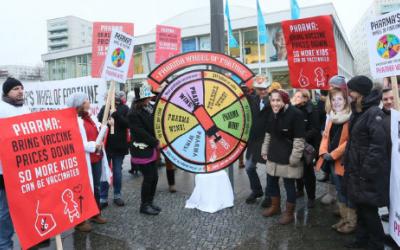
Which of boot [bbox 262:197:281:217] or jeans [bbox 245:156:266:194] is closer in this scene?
boot [bbox 262:197:281:217]

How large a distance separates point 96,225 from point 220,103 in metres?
2.42

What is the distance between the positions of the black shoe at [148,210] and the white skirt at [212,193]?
0.53 m

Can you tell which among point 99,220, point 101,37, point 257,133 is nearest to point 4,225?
point 99,220

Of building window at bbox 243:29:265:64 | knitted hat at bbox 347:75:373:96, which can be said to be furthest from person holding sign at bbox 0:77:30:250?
building window at bbox 243:29:265:64

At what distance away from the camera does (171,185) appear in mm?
6398

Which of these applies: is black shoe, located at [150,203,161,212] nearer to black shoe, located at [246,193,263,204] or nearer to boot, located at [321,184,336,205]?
black shoe, located at [246,193,263,204]

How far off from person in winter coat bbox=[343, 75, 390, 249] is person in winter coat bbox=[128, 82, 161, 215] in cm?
250

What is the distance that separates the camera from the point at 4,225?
11.9 feet

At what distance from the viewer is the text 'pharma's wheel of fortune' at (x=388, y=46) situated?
3.38 meters

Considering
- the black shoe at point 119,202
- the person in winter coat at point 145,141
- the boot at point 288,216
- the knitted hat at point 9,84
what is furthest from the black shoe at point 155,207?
the knitted hat at point 9,84

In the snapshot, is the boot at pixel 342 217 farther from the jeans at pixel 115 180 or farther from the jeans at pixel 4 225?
the jeans at pixel 4 225

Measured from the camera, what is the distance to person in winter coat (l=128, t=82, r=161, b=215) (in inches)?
194

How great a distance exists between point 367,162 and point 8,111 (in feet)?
12.0

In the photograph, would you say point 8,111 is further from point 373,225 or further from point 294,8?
point 294,8
